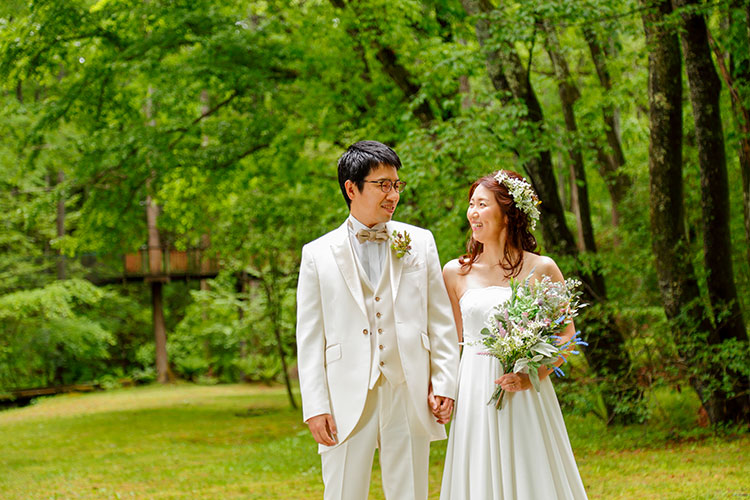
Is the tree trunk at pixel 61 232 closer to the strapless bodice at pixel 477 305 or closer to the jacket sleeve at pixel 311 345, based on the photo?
the jacket sleeve at pixel 311 345

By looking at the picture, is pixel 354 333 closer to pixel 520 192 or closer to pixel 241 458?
pixel 520 192

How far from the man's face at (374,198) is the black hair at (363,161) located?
0.02 meters

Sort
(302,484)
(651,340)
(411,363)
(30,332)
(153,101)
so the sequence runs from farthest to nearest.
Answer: (30,332)
(153,101)
(651,340)
(302,484)
(411,363)

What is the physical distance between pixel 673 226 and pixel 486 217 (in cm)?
607

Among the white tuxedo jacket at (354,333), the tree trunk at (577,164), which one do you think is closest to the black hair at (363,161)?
the white tuxedo jacket at (354,333)

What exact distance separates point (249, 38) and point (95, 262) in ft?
52.4

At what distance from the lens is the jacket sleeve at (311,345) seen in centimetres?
357

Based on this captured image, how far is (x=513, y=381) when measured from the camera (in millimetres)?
3684

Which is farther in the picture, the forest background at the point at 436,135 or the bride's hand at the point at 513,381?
the forest background at the point at 436,135

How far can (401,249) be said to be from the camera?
3.61 metres

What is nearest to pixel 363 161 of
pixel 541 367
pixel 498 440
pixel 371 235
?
pixel 371 235

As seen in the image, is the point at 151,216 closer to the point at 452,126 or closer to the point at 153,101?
the point at 153,101

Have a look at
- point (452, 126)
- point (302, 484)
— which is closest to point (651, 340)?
point (452, 126)

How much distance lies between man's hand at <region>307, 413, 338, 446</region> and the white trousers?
57mm
